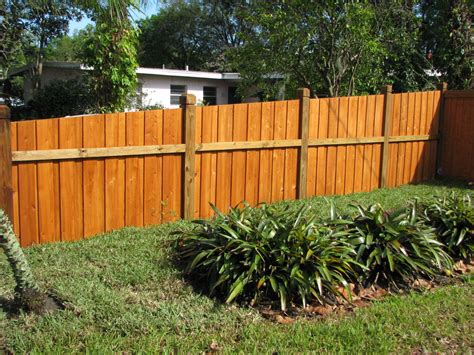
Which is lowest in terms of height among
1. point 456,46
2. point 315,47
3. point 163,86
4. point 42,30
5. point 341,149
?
point 341,149

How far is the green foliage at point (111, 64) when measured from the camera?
14.5 metres

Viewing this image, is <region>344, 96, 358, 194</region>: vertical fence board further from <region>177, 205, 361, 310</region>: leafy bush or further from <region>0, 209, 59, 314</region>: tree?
<region>0, 209, 59, 314</region>: tree

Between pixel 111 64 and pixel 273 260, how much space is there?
11.5m

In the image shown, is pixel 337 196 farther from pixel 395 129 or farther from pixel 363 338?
pixel 363 338

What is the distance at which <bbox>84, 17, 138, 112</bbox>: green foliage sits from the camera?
47.6 ft

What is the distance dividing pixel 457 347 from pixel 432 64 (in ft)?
42.3

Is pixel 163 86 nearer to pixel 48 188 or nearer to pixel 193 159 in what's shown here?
pixel 193 159

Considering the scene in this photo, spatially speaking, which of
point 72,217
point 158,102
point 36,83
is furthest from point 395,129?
point 36,83

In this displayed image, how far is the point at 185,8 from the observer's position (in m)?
37.3

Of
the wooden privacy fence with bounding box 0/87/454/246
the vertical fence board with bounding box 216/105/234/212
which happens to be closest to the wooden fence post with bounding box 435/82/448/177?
the wooden privacy fence with bounding box 0/87/454/246

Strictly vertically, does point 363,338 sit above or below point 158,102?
below

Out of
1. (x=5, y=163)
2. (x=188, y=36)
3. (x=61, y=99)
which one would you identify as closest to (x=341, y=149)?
(x=5, y=163)

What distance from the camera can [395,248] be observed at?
5297mm

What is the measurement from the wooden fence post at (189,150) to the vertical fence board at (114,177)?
86cm
